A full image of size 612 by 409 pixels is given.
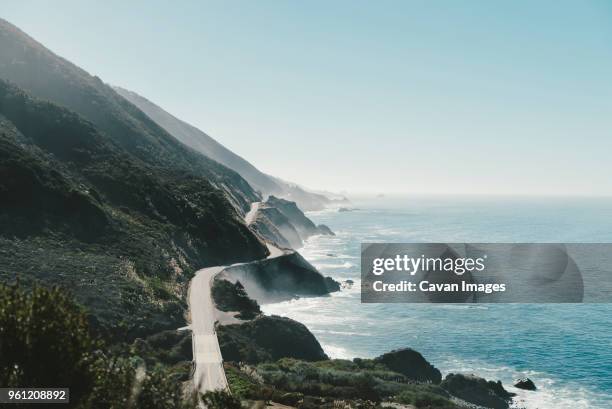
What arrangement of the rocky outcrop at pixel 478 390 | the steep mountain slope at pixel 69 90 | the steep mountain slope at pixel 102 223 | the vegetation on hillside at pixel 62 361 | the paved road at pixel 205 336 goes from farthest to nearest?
1. the steep mountain slope at pixel 69 90
2. the steep mountain slope at pixel 102 223
3. the rocky outcrop at pixel 478 390
4. the paved road at pixel 205 336
5. the vegetation on hillside at pixel 62 361

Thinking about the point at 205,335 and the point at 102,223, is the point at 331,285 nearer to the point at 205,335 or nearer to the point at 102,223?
the point at 102,223

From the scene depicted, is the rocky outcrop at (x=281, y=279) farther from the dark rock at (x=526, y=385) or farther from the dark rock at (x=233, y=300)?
the dark rock at (x=526, y=385)

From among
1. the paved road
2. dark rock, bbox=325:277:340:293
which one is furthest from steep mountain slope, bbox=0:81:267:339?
dark rock, bbox=325:277:340:293

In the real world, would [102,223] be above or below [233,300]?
above

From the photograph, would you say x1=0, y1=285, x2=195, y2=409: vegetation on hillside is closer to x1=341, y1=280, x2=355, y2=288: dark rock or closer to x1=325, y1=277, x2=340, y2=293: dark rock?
x1=325, y1=277, x2=340, y2=293: dark rock

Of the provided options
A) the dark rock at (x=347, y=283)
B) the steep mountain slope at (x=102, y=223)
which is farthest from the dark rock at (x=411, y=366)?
the dark rock at (x=347, y=283)

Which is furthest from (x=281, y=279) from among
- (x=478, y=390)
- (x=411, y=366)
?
(x=478, y=390)

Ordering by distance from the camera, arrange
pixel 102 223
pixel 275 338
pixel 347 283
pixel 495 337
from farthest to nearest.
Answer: pixel 347 283, pixel 495 337, pixel 102 223, pixel 275 338
